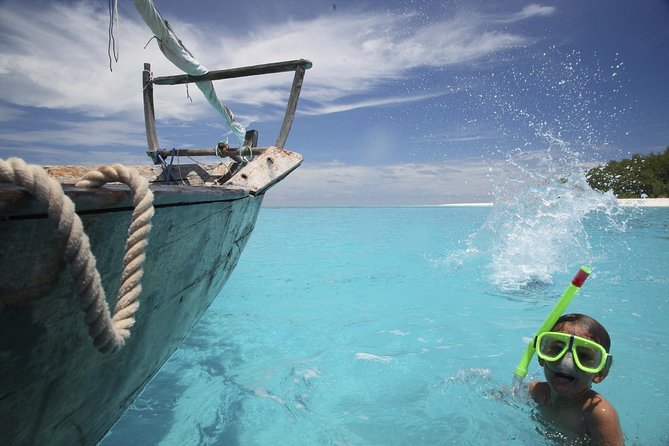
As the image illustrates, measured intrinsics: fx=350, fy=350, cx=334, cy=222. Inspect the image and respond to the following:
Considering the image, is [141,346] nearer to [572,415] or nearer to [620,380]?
[572,415]

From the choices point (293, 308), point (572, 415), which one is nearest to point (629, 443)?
point (572, 415)

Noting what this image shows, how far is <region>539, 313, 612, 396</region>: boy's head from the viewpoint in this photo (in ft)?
6.59

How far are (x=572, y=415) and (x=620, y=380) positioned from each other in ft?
6.22

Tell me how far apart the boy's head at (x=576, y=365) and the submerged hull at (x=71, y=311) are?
221cm

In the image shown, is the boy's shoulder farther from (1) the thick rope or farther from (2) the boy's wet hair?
(1) the thick rope

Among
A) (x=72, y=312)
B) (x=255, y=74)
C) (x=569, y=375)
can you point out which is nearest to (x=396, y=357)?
(x=569, y=375)

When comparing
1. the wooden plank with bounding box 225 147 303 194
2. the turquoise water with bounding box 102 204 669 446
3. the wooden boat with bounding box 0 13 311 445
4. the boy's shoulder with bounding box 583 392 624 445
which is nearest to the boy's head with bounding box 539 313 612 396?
the boy's shoulder with bounding box 583 392 624 445

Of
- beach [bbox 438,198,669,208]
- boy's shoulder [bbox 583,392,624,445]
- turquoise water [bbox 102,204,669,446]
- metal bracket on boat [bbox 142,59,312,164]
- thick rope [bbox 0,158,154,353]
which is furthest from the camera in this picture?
beach [bbox 438,198,669,208]

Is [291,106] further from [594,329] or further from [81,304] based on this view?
[81,304]

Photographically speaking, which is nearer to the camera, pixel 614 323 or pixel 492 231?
pixel 614 323

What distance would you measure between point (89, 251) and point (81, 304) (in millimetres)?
112

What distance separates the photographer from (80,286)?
0.75m

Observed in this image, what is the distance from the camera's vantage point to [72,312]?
102 centimetres

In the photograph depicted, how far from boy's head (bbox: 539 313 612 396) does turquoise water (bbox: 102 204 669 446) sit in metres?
0.44
